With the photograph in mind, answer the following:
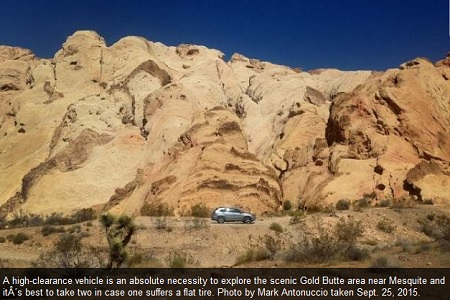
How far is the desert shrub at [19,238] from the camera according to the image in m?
26.2

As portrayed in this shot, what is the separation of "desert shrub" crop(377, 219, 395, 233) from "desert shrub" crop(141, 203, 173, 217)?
1441 cm

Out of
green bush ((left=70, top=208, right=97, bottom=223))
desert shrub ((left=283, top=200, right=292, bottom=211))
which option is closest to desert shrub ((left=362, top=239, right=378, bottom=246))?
desert shrub ((left=283, top=200, right=292, bottom=211))

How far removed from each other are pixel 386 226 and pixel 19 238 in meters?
20.3

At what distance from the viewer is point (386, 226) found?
88.0 ft

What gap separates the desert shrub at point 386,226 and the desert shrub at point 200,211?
1148 centimetres

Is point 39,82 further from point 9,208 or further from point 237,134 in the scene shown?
point 237,134

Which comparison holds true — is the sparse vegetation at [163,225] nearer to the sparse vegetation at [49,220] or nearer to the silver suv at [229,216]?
the silver suv at [229,216]

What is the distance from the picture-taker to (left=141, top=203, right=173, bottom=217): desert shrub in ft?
113

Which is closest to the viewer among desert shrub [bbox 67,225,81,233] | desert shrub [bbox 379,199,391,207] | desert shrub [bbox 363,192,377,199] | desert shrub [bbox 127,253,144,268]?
desert shrub [bbox 127,253,144,268]

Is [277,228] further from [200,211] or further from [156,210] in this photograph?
[156,210]

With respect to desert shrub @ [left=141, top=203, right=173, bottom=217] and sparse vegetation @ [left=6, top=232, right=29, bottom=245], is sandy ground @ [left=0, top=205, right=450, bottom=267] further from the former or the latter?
desert shrub @ [left=141, top=203, right=173, bottom=217]

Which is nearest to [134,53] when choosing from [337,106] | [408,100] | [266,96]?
[266,96]

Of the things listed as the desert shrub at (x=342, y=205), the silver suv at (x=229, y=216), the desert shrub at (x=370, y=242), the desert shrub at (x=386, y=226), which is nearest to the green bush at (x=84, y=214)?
the silver suv at (x=229, y=216)

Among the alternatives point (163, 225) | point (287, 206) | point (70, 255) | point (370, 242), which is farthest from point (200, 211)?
point (70, 255)
